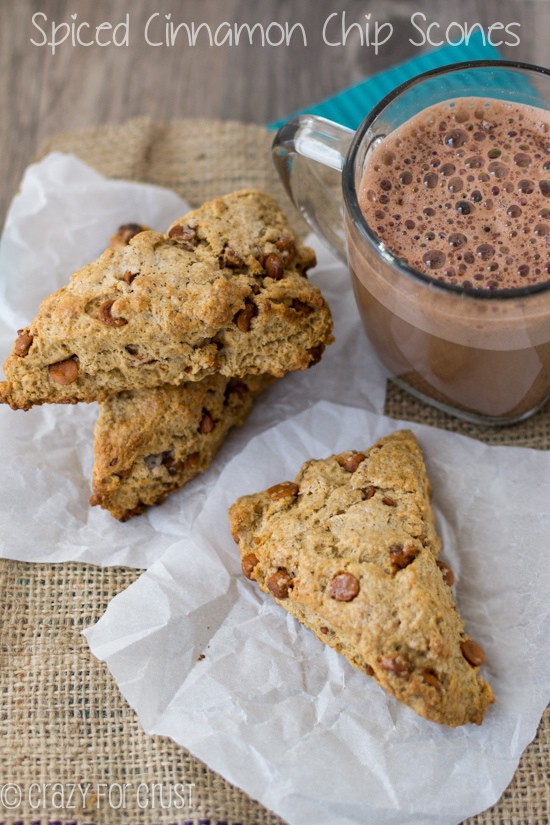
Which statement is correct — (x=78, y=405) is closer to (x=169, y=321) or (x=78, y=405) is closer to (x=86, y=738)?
(x=169, y=321)

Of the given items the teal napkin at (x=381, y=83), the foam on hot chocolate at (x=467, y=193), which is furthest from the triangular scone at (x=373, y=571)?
the teal napkin at (x=381, y=83)

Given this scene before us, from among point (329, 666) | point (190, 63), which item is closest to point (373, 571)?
point (329, 666)

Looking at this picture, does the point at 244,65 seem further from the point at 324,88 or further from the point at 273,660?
the point at 273,660

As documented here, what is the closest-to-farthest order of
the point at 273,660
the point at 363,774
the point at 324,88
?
the point at 363,774, the point at 273,660, the point at 324,88

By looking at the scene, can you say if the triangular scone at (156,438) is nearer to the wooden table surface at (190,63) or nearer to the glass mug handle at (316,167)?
the glass mug handle at (316,167)

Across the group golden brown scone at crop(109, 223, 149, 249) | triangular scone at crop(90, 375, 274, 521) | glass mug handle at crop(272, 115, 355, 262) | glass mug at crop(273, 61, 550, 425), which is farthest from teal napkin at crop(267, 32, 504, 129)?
triangular scone at crop(90, 375, 274, 521)

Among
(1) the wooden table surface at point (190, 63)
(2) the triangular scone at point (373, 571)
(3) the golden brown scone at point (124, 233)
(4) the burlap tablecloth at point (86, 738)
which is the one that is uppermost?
(1) the wooden table surface at point (190, 63)

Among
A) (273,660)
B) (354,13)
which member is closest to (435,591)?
(273,660)
